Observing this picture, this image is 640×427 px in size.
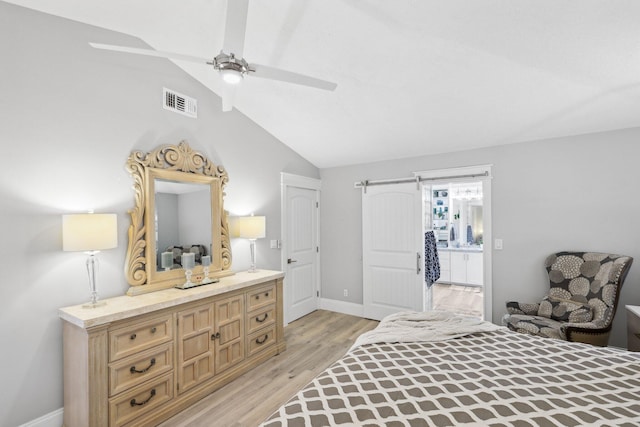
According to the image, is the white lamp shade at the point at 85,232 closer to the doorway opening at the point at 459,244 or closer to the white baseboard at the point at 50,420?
the white baseboard at the point at 50,420

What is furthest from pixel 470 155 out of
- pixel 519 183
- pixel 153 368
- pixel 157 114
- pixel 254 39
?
pixel 153 368

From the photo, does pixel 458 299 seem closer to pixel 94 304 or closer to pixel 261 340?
pixel 261 340

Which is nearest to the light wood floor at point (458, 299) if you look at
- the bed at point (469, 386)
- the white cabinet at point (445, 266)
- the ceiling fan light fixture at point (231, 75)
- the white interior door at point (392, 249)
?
the white cabinet at point (445, 266)

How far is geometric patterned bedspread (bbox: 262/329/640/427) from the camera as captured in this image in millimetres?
1200

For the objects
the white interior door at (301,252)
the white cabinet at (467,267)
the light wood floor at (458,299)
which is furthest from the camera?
the white cabinet at (467,267)

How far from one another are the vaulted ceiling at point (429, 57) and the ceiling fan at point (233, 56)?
52 cm

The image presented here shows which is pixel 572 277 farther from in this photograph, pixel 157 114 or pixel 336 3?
pixel 157 114

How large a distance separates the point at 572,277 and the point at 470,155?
1707mm

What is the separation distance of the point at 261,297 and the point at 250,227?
2.55 ft

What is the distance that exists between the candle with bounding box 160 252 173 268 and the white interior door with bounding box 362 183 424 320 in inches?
106

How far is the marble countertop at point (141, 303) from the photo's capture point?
1863 millimetres

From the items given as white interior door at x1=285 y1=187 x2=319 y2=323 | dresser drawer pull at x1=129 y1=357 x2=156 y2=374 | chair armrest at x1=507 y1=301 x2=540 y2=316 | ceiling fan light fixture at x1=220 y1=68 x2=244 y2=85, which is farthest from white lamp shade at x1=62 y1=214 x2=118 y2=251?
chair armrest at x1=507 y1=301 x2=540 y2=316

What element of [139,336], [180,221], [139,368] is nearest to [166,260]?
[180,221]

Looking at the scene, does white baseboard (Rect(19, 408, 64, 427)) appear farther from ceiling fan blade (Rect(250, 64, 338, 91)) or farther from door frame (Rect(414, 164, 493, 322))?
door frame (Rect(414, 164, 493, 322))
